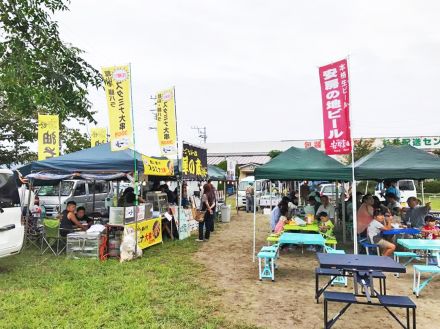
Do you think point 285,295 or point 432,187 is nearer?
point 285,295

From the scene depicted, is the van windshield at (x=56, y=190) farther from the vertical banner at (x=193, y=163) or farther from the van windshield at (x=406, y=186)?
the van windshield at (x=406, y=186)

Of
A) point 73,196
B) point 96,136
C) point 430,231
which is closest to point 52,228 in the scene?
point 73,196

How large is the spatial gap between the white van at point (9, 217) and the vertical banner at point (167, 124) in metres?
4.14

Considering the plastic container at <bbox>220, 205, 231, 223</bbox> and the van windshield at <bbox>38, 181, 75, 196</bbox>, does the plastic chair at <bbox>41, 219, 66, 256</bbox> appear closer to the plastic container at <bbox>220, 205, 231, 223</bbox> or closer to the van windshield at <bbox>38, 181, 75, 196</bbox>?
the van windshield at <bbox>38, 181, 75, 196</bbox>

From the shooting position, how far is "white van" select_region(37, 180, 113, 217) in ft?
41.6

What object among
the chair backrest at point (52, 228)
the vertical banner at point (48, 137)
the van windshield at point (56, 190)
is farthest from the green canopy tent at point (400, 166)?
the van windshield at point (56, 190)

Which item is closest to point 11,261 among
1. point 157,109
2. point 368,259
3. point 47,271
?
point 47,271

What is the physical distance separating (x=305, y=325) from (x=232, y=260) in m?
3.45

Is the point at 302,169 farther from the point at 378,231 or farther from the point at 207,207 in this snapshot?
the point at 207,207

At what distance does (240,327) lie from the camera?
412cm

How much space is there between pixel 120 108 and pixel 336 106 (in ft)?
13.8

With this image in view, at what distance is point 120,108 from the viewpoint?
757 centimetres

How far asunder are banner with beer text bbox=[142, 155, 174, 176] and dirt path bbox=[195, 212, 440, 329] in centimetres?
208

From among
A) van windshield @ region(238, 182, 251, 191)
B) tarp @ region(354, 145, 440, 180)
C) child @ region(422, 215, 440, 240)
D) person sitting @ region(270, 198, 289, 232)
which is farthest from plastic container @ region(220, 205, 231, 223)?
child @ region(422, 215, 440, 240)
